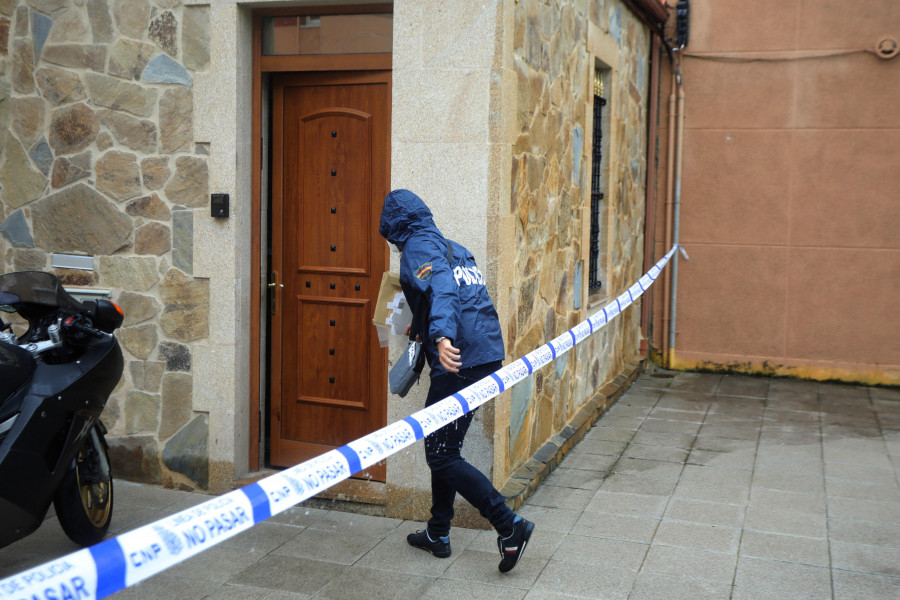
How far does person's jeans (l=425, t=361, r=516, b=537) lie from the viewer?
4340 mm

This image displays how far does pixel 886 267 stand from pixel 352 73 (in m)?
6.14

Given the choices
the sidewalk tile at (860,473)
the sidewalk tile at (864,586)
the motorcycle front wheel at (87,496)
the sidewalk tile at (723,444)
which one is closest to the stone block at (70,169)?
the motorcycle front wheel at (87,496)

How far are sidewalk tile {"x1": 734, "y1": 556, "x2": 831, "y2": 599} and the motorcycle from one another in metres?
3.05

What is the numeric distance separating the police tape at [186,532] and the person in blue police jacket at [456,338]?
2.25 feet

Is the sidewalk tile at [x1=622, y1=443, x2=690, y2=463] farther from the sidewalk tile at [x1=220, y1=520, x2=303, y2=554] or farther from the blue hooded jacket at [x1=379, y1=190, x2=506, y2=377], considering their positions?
the sidewalk tile at [x1=220, y1=520, x2=303, y2=554]

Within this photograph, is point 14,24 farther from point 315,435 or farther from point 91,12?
point 315,435

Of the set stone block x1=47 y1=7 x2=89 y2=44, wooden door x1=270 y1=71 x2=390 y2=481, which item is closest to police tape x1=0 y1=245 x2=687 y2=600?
wooden door x1=270 y1=71 x2=390 y2=481

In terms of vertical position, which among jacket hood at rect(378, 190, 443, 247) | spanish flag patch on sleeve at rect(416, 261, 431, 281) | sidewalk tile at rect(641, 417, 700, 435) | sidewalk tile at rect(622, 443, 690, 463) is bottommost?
sidewalk tile at rect(622, 443, 690, 463)

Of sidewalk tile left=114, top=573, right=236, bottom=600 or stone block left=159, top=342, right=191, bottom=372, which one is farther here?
stone block left=159, top=342, right=191, bottom=372

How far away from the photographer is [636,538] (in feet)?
16.0

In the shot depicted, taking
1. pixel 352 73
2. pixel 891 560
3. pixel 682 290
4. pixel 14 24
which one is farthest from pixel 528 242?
pixel 682 290

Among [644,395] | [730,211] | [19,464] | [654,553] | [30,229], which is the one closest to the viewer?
[19,464]

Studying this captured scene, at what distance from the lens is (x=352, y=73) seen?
5.39 meters

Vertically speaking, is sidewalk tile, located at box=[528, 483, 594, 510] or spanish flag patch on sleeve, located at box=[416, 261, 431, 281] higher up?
spanish flag patch on sleeve, located at box=[416, 261, 431, 281]
